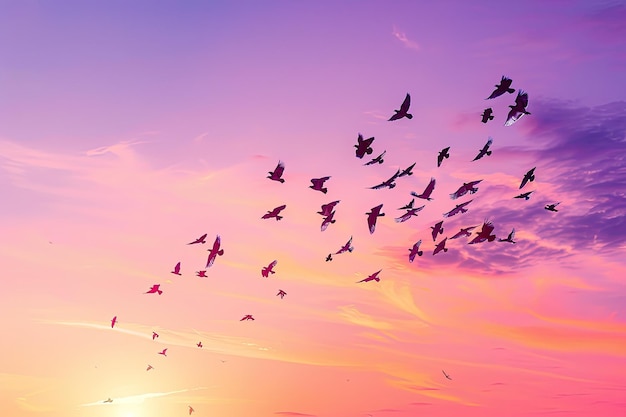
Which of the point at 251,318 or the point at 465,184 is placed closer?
the point at 465,184

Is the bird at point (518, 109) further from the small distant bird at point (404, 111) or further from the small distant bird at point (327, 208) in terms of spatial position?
the small distant bird at point (327, 208)

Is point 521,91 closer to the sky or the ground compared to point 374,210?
closer to the sky

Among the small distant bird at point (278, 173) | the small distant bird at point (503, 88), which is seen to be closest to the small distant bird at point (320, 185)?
the small distant bird at point (278, 173)

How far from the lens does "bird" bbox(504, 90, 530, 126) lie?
1515 inches

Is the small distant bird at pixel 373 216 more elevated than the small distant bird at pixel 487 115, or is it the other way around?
the small distant bird at pixel 487 115

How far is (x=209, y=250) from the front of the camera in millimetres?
46406

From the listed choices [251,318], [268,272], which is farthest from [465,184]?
[251,318]

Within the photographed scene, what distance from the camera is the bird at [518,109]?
1515 inches

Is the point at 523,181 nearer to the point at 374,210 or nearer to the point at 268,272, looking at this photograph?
the point at 374,210

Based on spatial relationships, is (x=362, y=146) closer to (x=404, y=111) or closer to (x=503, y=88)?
(x=404, y=111)

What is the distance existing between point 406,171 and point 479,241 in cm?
746

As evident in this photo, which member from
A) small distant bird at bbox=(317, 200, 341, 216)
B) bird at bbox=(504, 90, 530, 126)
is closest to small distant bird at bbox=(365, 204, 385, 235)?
small distant bird at bbox=(317, 200, 341, 216)

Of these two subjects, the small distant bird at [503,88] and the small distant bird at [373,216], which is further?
the small distant bird at [373,216]

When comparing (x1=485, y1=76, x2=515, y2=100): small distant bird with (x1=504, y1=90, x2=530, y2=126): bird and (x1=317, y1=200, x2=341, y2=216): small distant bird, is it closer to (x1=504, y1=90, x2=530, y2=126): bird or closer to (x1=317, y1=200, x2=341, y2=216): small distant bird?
(x1=504, y1=90, x2=530, y2=126): bird
